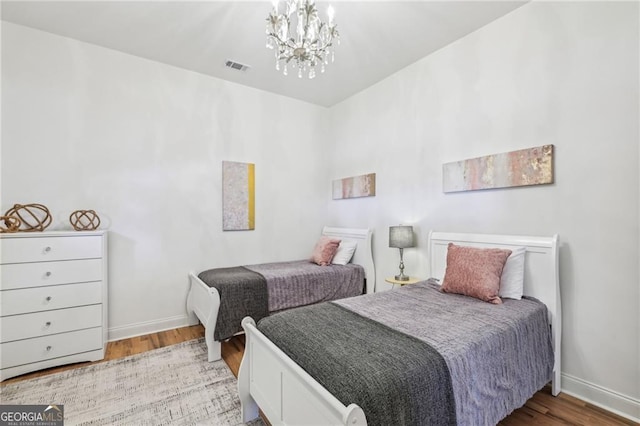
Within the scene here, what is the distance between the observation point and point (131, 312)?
9.78 feet

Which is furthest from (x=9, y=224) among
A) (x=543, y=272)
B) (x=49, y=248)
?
(x=543, y=272)

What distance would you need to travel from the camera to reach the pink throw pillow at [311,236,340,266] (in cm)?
353

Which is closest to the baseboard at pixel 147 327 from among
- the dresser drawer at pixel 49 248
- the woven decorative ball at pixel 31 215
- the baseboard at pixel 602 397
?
the dresser drawer at pixel 49 248

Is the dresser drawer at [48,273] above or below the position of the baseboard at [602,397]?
above

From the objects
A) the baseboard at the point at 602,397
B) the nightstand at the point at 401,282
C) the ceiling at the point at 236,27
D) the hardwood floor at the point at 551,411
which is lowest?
the hardwood floor at the point at 551,411

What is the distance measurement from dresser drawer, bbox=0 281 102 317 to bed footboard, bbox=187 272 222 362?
2.68ft

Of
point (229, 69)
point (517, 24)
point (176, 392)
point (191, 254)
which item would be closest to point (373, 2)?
point (517, 24)

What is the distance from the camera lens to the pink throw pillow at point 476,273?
2010 millimetres

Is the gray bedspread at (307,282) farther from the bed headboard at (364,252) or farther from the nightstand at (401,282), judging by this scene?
the nightstand at (401,282)

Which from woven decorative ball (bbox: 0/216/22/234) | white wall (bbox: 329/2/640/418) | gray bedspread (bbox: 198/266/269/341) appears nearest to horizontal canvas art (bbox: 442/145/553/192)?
white wall (bbox: 329/2/640/418)

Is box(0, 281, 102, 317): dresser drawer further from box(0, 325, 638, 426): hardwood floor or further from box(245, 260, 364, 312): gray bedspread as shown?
box(245, 260, 364, 312): gray bedspread

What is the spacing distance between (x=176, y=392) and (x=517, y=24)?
386 centimetres

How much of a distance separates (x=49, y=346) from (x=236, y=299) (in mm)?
1496

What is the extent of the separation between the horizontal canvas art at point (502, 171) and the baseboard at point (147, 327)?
3.20 m
